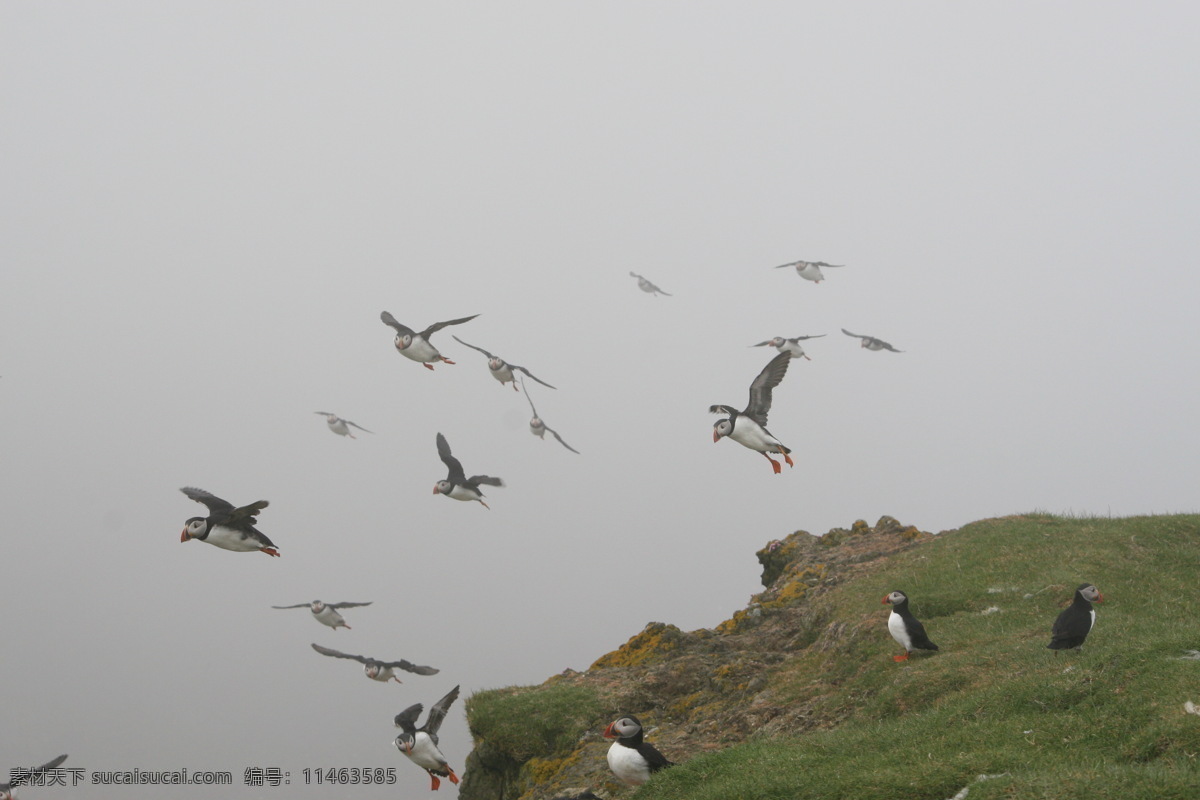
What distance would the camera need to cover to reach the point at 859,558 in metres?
23.1

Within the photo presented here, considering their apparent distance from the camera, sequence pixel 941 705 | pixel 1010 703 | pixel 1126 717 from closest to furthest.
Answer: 1. pixel 1126 717
2. pixel 1010 703
3. pixel 941 705

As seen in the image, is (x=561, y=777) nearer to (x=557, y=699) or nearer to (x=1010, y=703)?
(x=557, y=699)

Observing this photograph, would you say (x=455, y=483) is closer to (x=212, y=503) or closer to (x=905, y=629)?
(x=212, y=503)

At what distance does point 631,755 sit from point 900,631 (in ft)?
17.1

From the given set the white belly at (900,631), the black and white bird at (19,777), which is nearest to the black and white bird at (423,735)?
the black and white bird at (19,777)

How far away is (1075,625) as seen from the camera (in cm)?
1323

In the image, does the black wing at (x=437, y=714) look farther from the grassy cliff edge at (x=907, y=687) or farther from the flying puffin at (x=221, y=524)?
the flying puffin at (x=221, y=524)

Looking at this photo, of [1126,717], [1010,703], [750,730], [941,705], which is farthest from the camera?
[750,730]

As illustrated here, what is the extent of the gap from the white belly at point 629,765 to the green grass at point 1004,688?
8.6 inches

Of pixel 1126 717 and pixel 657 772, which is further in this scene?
pixel 657 772

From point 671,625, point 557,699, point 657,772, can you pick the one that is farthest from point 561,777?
point 671,625

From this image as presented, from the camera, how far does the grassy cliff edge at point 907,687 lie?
10469 mm

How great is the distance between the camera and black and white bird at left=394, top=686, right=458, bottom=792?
16250 mm

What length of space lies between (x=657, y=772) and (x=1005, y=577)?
9245 millimetres
